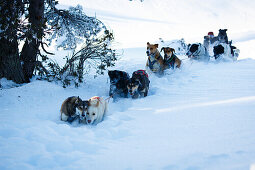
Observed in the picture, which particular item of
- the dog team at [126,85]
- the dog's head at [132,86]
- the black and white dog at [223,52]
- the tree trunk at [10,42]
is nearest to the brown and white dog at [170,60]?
the dog team at [126,85]

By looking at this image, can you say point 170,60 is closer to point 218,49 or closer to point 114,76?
point 114,76

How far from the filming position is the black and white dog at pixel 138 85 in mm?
5762

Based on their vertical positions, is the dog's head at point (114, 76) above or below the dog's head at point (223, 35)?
below

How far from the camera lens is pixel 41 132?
363cm

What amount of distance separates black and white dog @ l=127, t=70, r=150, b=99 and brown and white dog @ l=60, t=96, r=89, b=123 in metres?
1.57

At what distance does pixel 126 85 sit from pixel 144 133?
2568mm

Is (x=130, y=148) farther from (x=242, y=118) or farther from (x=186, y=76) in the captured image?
(x=186, y=76)

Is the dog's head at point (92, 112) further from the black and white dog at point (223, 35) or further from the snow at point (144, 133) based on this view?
the black and white dog at point (223, 35)

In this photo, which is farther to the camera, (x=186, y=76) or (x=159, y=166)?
(x=186, y=76)

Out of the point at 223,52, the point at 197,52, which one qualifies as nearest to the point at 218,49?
the point at 223,52

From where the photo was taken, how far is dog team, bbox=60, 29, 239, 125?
4.44 m

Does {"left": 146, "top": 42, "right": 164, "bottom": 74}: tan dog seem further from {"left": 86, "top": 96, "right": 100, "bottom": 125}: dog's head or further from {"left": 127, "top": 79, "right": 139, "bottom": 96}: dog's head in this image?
{"left": 86, "top": 96, "right": 100, "bottom": 125}: dog's head

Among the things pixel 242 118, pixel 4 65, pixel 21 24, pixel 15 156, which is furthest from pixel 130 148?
pixel 4 65

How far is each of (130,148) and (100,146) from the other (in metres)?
0.45
